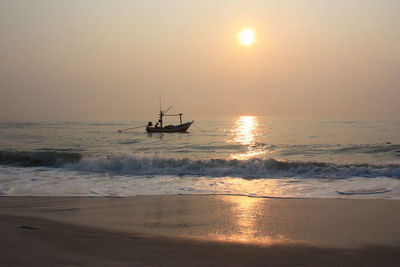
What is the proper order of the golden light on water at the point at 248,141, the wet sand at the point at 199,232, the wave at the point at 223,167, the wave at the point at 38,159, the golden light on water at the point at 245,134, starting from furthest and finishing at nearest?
the golden light on water at the point at 245,134 → the golden light on water at the point at 248,141 → the wave at the point at 38,159 → the wave at the point at 223,167 → the wet sand at the point at 199,232

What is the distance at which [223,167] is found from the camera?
1485 centimetres

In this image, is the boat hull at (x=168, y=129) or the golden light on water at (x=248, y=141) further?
the boat hull at (x=168, y=129)

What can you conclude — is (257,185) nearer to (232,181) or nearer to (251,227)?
(232,181)

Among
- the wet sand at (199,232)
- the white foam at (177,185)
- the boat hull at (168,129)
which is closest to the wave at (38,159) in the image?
the white foam at (177,185)

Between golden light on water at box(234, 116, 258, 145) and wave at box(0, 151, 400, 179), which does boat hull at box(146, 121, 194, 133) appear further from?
wave at box(0, 151, 400, 179)

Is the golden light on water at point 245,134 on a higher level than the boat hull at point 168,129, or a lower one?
lower

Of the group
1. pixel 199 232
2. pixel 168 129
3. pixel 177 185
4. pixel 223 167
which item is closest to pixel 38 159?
pixel 223 167

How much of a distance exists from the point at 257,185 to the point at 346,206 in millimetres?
3774

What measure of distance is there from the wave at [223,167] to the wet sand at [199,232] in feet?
18.1

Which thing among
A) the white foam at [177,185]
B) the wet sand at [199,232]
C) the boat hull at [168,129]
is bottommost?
the white foam at [177,185]

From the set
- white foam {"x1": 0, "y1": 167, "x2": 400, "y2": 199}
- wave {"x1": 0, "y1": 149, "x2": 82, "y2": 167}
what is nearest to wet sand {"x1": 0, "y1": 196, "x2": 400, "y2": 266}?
white foam {"x1": 0, "y1": 167, "x2": 400, "y2": 199}

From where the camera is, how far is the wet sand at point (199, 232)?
4.36m

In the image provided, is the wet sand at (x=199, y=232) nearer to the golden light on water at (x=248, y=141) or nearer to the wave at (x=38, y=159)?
the wave at (x=38, y=159)

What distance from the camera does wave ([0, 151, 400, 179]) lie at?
13.5 meters
